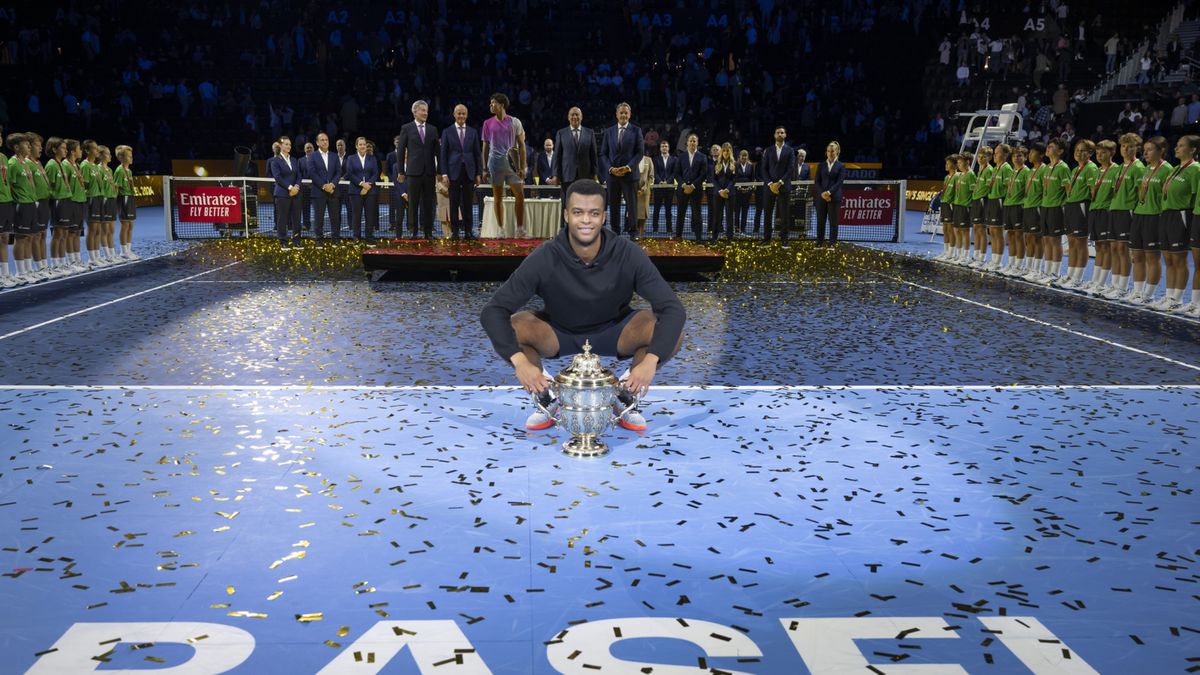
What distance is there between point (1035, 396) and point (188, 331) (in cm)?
594

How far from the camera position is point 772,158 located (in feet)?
50.2

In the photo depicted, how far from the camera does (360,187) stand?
15203 mm

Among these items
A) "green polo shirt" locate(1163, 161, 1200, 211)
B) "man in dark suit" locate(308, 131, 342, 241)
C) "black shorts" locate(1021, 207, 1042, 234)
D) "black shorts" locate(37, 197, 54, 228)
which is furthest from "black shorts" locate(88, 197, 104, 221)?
"green polo shirt" locate(1163, 161, 1200, 211)

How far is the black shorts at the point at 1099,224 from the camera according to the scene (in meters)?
9.62

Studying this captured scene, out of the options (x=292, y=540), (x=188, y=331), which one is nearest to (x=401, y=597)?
(x=292, y=540)

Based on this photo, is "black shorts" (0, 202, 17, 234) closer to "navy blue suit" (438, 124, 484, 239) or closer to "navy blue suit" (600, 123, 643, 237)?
"navy blue suit" (438, 124, 484, 239)

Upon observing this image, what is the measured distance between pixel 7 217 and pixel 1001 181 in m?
11.0

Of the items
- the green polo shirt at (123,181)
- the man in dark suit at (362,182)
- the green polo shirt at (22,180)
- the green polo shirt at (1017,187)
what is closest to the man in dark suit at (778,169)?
the green polo shirt at (1017,187)

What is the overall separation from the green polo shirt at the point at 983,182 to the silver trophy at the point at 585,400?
9381 mm

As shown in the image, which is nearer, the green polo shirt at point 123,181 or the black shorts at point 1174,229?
the black shorts at point 1174,229

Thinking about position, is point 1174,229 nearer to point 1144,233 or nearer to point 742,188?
point 1144,233

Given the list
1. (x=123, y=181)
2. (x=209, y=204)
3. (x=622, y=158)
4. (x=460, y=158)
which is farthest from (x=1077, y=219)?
(x=209, y=204)

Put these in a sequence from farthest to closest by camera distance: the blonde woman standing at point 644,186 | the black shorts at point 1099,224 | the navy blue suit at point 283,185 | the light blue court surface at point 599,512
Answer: the blonde woman standing at point 644,186
the navy blue suit at point 283,185
the black shorts at point 1099,224
the light blue court surface at point 599,512

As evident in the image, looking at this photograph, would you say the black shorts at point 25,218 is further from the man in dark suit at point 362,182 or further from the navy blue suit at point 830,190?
the navy blue suit at point 830,190
